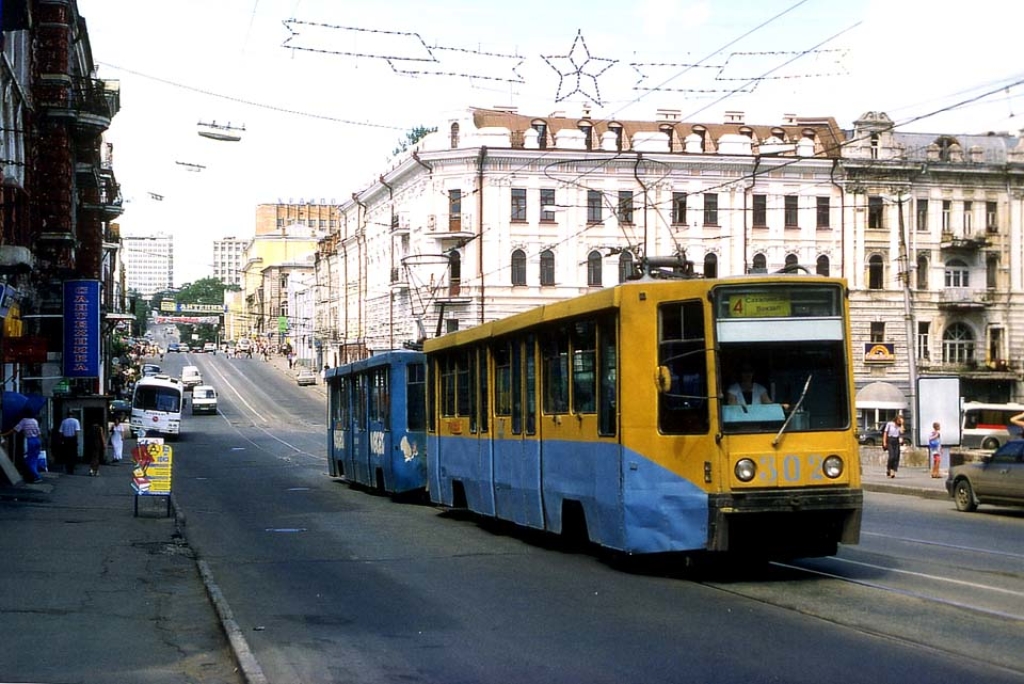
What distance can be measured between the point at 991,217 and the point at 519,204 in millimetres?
24214

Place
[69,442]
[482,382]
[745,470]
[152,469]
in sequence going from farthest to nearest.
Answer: [69,442], [152,469], [482,382], [745,470]

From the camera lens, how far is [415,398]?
25453 mm

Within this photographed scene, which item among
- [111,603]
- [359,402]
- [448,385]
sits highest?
[448,385]

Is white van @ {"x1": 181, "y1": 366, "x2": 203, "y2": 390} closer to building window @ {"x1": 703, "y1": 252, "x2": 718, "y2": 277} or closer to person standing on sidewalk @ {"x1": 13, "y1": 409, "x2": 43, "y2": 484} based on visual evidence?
building window @ {"x1": 703, "y1": 252, "x2": 718, "y2": 277}

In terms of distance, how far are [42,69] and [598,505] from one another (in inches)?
1129

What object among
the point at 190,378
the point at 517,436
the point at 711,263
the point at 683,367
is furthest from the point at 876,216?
the point at 683,367

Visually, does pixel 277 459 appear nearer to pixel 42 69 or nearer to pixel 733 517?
pixel 42 69

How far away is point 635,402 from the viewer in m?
13.4

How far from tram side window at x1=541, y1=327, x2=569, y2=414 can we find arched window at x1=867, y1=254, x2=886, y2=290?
5397 cm

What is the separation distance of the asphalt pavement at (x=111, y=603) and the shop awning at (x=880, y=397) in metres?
42.4

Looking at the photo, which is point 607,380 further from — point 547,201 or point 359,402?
point 547,201

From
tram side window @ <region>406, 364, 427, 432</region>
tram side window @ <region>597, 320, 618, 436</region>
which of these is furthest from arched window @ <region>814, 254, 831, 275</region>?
tram side window @ <region>597, 320, 618, 436</region>

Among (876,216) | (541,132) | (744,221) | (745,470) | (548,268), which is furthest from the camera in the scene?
(876,216)

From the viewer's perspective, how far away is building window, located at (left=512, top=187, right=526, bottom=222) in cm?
6638
